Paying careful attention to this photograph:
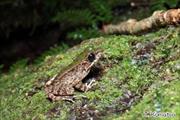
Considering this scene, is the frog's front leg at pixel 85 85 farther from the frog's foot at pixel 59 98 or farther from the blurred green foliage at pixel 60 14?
the blurred green foliage at pixel 60 14

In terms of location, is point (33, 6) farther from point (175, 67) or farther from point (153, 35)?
point (175, 67)

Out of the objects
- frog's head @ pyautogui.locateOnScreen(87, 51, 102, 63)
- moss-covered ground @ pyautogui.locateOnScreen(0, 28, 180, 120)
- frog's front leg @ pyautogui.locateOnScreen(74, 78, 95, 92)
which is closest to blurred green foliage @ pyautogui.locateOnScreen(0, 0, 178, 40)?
moss-covered ground @ pyautogui.locateOnScreen(0, 28, 180, 120)

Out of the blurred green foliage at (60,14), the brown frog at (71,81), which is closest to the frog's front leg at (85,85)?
the brown frog at (71,81)

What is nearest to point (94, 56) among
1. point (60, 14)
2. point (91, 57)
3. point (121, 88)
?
point (91, 57)

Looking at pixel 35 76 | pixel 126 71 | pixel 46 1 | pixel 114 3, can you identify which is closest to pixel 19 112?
pixel 35 76

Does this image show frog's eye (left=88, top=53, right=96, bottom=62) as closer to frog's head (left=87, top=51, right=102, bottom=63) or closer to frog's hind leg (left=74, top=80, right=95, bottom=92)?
frog's head (left=87, top=51, right=102, bottom=63)

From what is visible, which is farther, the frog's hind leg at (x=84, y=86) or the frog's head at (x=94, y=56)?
the frog's head at (x=94, y=56)
